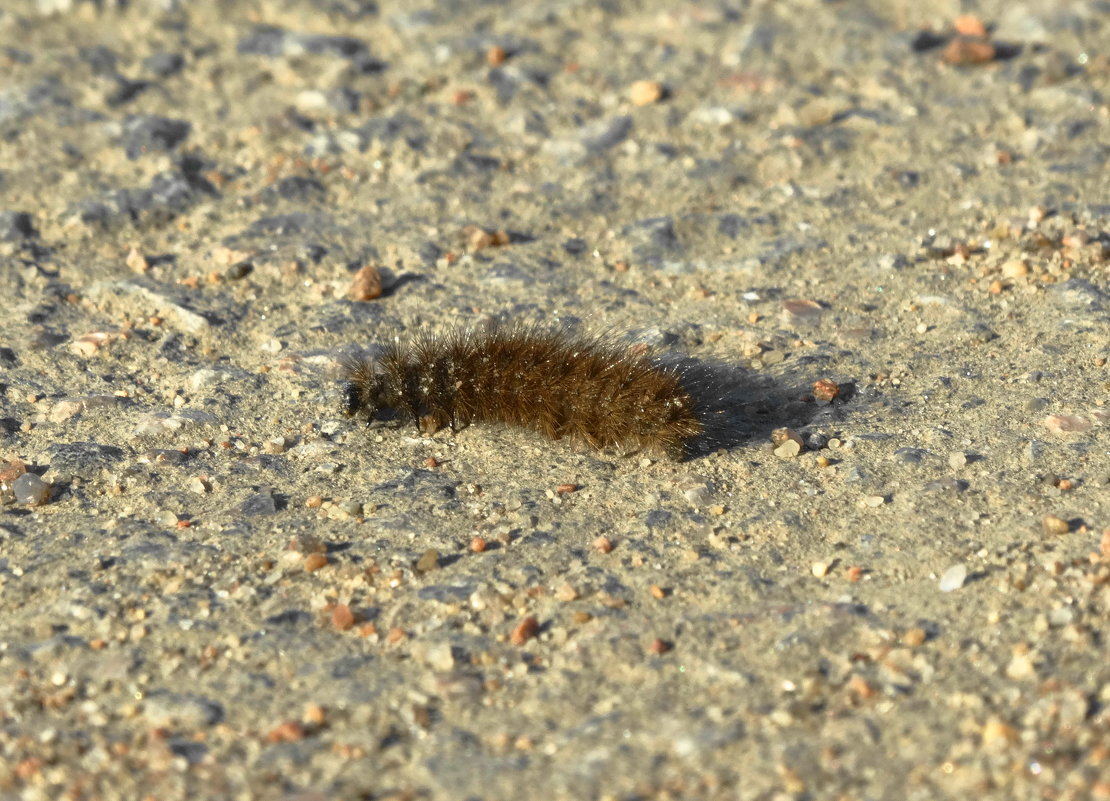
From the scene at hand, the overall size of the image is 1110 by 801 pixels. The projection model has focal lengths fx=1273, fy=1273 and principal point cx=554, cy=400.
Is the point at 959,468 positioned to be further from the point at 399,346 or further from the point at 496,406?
the point at 399,346

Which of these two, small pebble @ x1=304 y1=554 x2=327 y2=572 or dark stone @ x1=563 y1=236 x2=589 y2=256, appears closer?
small pebble @ x1=304 y1=554 x2=327 y2=572

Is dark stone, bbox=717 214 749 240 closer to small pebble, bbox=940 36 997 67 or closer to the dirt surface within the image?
the dirt surface

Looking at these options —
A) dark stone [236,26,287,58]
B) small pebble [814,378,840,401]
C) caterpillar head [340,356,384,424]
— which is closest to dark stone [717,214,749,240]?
small pebble [814,378,840,401]

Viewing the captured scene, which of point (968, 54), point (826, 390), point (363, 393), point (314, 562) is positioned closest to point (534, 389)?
point (363, 393)

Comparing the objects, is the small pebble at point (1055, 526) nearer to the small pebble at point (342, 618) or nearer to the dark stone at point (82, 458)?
the small pebble at point (342, 618)

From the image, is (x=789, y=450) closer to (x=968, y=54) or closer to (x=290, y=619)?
(x=290, y=619)

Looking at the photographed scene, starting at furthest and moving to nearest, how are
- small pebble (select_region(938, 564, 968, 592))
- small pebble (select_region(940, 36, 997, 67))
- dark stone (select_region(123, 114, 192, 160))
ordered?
small pebble (select_region(940, 36, 997, 67)) < dark stone (select_region(123, 114, 192, 160)) < small pebble (select_region(938, 564, 968, 592))
